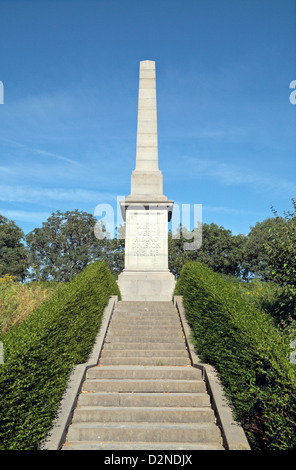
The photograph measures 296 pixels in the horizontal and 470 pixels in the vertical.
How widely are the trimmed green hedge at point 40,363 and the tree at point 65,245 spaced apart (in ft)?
106

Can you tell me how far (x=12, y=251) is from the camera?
43156mm

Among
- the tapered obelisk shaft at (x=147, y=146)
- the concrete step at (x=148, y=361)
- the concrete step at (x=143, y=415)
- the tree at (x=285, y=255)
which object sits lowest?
the concrete step at (x=143, y=415)

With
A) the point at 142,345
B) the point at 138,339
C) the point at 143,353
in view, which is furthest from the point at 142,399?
the point at 138,339

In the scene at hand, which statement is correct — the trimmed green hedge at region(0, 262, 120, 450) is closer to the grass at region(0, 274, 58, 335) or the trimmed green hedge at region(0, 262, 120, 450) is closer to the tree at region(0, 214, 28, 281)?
the grass at region(0, 274, 58, 335)

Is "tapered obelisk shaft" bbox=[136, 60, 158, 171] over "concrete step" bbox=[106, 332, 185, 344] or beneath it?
over

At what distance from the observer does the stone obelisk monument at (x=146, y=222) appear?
589 inches

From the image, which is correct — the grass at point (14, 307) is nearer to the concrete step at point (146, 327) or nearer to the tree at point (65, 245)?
the concrete step at point (146, 327)

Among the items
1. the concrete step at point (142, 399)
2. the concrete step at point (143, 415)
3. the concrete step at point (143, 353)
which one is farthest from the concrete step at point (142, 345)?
the concrete step at point (143, 415)

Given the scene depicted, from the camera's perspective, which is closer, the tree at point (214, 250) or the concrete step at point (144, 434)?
the concrete step at point (144, 434)

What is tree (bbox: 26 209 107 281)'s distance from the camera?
1566 inches

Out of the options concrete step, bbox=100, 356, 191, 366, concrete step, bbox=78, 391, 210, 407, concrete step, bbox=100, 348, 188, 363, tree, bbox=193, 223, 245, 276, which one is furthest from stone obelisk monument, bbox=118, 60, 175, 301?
tree, bbox=193, 223, 245, 276

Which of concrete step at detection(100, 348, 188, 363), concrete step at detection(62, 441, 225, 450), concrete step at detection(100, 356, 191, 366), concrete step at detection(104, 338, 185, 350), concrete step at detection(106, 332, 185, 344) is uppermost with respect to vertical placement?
concrete step at detection(106, 332, 185, 344)

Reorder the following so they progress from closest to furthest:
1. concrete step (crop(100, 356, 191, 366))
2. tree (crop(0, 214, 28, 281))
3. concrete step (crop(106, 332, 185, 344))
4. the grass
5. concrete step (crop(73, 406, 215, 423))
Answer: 1. concrete step (crop(73, 406, 215, 423))
2. the grass
3. concrete step (crop(100, 356, 191, 366))
4. concrete step (crop(106, 332, 185, 344))
5. tree (crop(0, 214, 28, 281))

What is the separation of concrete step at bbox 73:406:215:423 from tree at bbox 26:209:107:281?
33.9 meters
